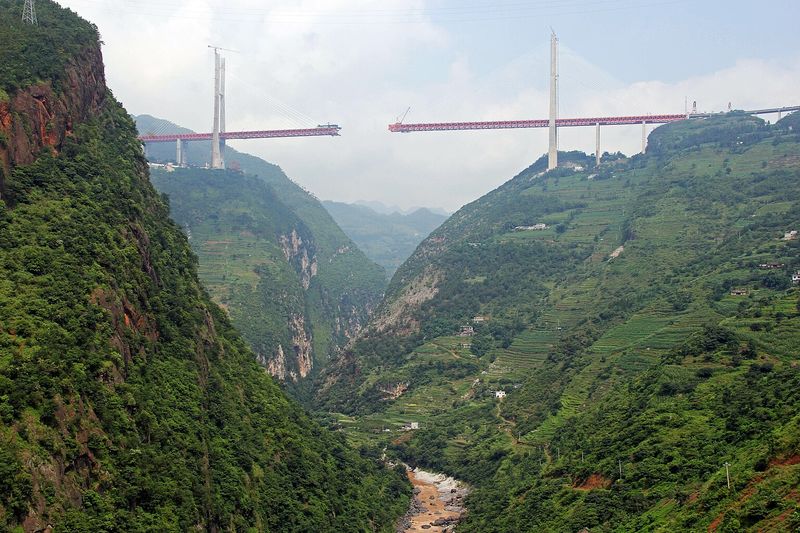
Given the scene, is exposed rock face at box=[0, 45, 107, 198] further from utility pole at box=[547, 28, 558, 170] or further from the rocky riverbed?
utility pole at box=[547, 28, 558, 170]

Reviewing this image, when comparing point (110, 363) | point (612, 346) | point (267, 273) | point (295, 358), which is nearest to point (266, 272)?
point (267, 273)

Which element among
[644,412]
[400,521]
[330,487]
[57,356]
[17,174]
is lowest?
[400,521]

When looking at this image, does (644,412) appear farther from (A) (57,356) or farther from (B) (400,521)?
(A) (57,356)

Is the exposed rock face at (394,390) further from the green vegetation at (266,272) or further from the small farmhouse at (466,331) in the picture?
the green vegetation at (266,272)

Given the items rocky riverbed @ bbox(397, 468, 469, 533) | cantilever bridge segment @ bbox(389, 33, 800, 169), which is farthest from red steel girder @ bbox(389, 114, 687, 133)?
rocky riverbed @ bbox(397, 468, 469, 533)

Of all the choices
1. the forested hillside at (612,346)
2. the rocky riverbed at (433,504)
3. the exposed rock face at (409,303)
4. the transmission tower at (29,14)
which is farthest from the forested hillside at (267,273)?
the transmission tower at (29,14)

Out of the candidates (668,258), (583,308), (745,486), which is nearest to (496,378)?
(583,308)
